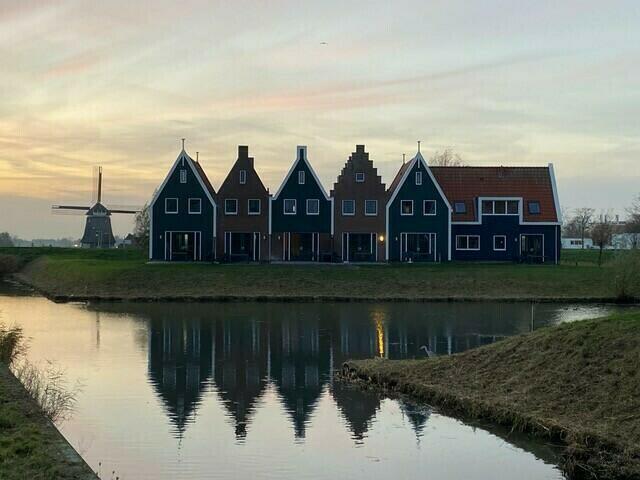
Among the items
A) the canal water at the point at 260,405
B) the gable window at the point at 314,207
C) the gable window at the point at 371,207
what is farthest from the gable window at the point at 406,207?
the canal water at the point at 260,405

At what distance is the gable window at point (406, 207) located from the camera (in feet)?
179

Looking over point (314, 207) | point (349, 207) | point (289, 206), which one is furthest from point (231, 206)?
point (349, 207)

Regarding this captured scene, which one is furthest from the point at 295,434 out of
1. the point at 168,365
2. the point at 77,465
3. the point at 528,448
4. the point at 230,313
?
the point at 230,313

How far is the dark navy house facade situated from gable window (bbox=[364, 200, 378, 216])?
10141mm

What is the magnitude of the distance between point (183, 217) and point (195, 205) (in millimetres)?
1129

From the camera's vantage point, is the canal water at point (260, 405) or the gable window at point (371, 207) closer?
the canal water at point (260, 405)

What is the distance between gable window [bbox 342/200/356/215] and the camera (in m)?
54.3

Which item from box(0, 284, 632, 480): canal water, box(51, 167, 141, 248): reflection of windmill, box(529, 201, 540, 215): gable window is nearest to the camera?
box(0, 284, 632, 480): canal water

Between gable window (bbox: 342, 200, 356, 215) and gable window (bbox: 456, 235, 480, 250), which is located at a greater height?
gable window (bbox: 342, 200, 356, 215)

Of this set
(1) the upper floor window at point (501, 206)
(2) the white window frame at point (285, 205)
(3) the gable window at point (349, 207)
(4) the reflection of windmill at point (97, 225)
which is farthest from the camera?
(4) the reflection of windmill at point (97, 225)

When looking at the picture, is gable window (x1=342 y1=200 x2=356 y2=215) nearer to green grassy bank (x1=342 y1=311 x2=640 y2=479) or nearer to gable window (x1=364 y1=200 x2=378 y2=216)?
gable window (x1=364 y1=200 x2=378 y2=216)

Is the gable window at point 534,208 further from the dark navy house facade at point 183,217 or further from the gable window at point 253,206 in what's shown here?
the dark navy house facade at point 183,217

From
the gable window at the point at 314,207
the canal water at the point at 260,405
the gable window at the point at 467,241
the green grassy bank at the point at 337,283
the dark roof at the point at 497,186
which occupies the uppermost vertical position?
the dark roof at the point at 497,186

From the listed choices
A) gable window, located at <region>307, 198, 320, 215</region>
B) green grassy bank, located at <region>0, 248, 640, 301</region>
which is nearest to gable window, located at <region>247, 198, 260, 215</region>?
gable window, located at <region>307, 198, 320, 215</region>
